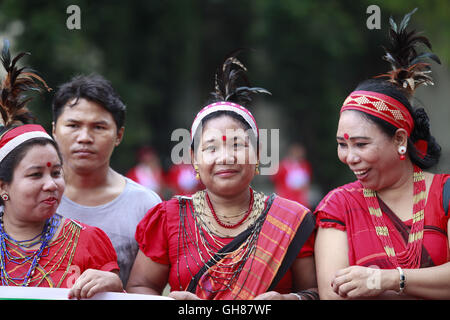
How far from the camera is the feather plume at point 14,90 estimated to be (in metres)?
3.24

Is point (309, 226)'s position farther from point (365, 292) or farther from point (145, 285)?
point (145, 285)

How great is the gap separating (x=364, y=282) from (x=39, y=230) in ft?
5.40

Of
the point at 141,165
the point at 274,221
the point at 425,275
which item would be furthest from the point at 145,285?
the point at 141,165

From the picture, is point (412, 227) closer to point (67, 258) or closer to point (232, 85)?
point (232, 85)

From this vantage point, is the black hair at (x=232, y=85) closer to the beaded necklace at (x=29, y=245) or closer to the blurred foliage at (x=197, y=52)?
Result: the beaded necklace at (x=29, y=245)

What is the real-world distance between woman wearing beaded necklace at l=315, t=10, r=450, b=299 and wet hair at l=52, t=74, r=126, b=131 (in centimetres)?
152

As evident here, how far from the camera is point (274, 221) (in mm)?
3127

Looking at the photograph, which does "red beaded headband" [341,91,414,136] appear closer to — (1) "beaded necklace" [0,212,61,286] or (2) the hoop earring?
(2) the hoop earring

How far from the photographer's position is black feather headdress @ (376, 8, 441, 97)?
10.2ft

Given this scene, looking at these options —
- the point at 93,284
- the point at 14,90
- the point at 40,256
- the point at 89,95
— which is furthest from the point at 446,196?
the point at 14,90

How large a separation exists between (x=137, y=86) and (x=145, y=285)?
458 inches

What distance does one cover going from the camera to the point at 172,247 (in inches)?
122

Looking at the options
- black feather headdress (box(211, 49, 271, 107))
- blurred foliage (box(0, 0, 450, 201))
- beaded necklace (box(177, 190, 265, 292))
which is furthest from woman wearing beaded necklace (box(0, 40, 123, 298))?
blurred foliage (box(0, 0, 450, 201))

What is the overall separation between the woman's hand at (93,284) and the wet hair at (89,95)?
1244mm
